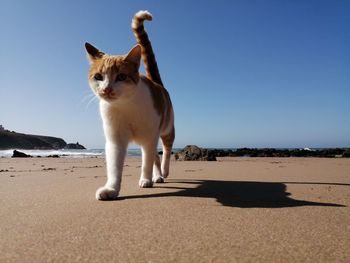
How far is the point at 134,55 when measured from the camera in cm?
289

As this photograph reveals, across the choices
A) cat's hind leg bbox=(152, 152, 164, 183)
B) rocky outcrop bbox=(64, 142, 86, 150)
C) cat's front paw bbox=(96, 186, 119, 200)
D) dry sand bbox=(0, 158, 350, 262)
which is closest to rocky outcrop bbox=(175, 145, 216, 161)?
cat's hind leg bbox=(152, 152, 164, 183)

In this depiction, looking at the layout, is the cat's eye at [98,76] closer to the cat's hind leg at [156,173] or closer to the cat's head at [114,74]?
the cat's head at [114,74]

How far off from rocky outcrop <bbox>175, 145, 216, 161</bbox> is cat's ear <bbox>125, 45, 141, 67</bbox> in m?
5.46

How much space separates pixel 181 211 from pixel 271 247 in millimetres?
697

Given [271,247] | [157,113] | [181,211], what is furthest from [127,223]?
[157,113]

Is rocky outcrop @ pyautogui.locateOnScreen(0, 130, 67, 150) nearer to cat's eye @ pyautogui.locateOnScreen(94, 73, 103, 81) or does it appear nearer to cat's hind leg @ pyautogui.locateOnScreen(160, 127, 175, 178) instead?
cat's hind leg @ pyautogui.locateOnScreen(160, 127, 175, 178)

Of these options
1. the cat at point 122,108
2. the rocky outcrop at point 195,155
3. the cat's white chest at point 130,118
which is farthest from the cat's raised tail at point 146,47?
the rocky outcrop at point 195,155

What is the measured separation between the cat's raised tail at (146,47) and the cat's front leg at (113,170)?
1787mm

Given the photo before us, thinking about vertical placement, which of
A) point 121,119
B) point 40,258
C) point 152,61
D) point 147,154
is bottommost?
point 40,258

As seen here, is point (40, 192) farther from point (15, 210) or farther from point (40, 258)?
point (40, 258)

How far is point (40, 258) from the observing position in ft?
3.64

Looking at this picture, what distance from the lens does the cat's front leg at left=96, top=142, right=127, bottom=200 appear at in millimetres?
2279

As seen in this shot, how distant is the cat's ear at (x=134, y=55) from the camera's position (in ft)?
9.32

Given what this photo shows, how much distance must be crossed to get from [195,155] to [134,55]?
5.78 meters
